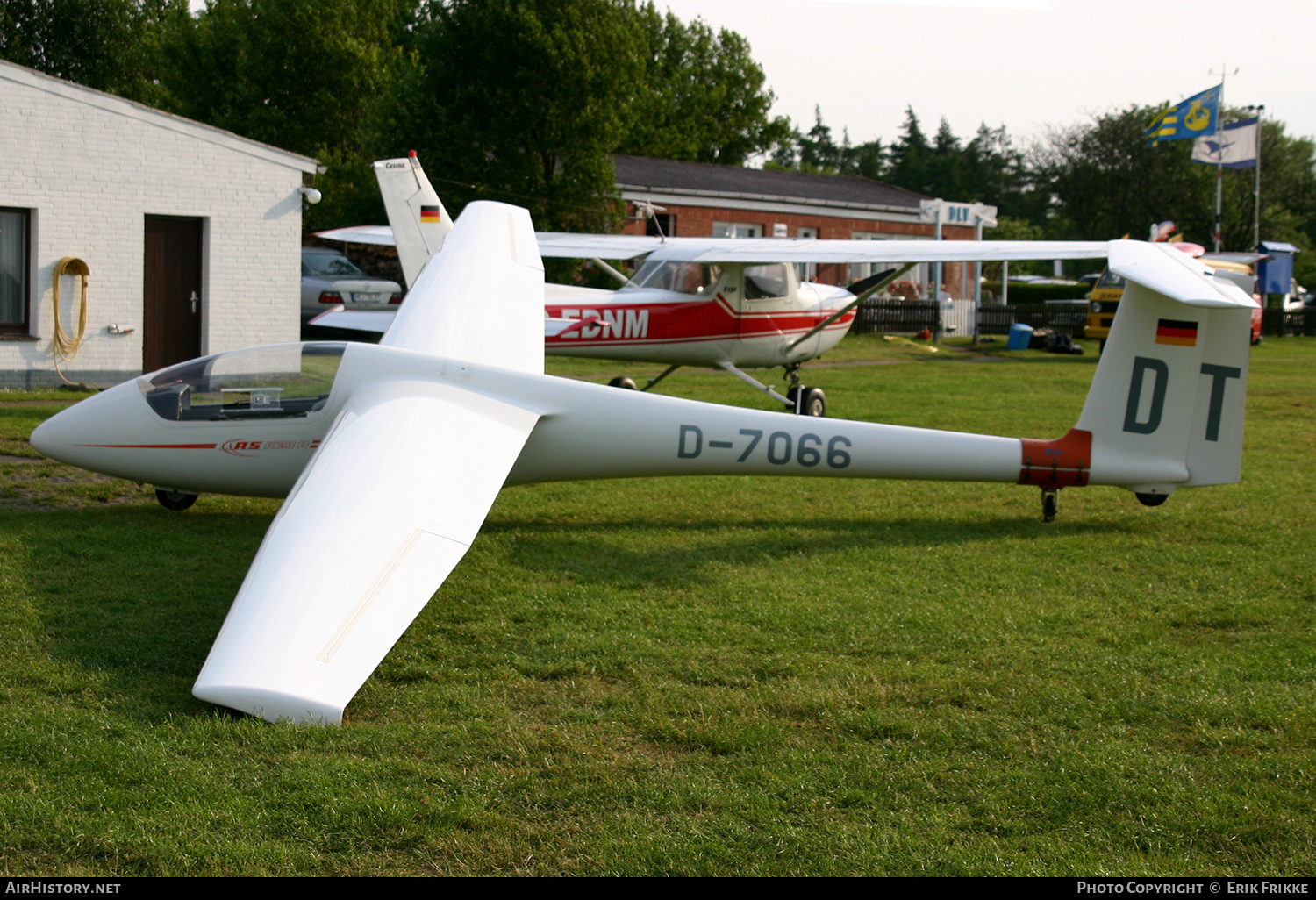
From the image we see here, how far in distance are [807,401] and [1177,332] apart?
6.50 metres

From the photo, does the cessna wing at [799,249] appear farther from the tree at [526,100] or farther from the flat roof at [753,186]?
the flat roof at [753,186]

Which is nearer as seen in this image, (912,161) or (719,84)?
(719,84)

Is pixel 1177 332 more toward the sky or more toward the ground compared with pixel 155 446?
more toward the sky

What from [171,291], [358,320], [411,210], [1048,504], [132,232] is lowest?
[1048,504]

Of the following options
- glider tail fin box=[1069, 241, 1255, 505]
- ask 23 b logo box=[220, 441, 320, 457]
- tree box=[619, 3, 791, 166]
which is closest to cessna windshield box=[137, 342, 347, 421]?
ask 23 b logo box=[220, 441, 320, 457]

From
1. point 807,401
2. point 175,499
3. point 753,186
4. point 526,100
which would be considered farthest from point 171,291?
point 753,186

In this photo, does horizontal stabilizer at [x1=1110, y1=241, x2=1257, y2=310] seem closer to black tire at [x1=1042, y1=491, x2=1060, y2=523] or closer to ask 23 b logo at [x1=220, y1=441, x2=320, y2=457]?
black tire at [x1=1042, y1=491, x2=1060, y2=523]

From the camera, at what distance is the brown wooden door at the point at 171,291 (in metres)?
15.3

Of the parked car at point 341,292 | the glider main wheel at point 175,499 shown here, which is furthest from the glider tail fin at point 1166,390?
the parked car at point 341,292

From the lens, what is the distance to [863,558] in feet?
23.4

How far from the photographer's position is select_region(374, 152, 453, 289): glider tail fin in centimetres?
1407

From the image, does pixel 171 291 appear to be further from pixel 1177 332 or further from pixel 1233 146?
pixel 1233 146

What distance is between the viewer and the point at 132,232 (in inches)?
584
